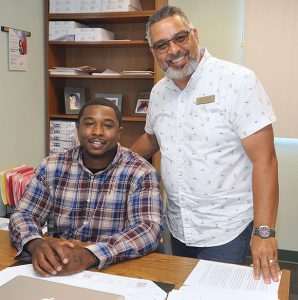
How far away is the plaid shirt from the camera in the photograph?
1659 millimetres

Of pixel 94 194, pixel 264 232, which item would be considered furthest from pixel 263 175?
pixel 94 194

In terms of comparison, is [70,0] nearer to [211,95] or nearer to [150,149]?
[150,149]

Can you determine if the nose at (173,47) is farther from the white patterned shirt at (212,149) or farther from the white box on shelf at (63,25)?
the white box on shelf at (63,25)

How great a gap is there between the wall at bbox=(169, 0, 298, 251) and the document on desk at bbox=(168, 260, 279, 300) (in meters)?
2.09

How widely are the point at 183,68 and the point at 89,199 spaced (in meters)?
0.65

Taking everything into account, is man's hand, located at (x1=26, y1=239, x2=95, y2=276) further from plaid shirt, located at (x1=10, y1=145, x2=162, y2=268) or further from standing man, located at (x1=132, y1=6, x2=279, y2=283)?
standing man, located at (x1=132, y1=6, x2=279, y2=283)

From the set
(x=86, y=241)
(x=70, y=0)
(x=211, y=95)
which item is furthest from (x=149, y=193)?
(x=70, y=0)

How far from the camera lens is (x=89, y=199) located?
1724mm

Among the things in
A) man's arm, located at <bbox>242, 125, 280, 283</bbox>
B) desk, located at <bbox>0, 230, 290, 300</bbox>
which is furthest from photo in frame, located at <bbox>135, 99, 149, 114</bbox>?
desk, located at <bbox>0, 230, 290, 300</bbox>

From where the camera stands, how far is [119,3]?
3109 millimetres

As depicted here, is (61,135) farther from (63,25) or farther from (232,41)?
(232,41)

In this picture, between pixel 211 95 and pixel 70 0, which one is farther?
pixel 70 0

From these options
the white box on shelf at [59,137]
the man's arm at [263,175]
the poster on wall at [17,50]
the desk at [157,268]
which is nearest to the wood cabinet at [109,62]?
the white box on shelf at [59,137]

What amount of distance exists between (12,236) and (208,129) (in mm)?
847
